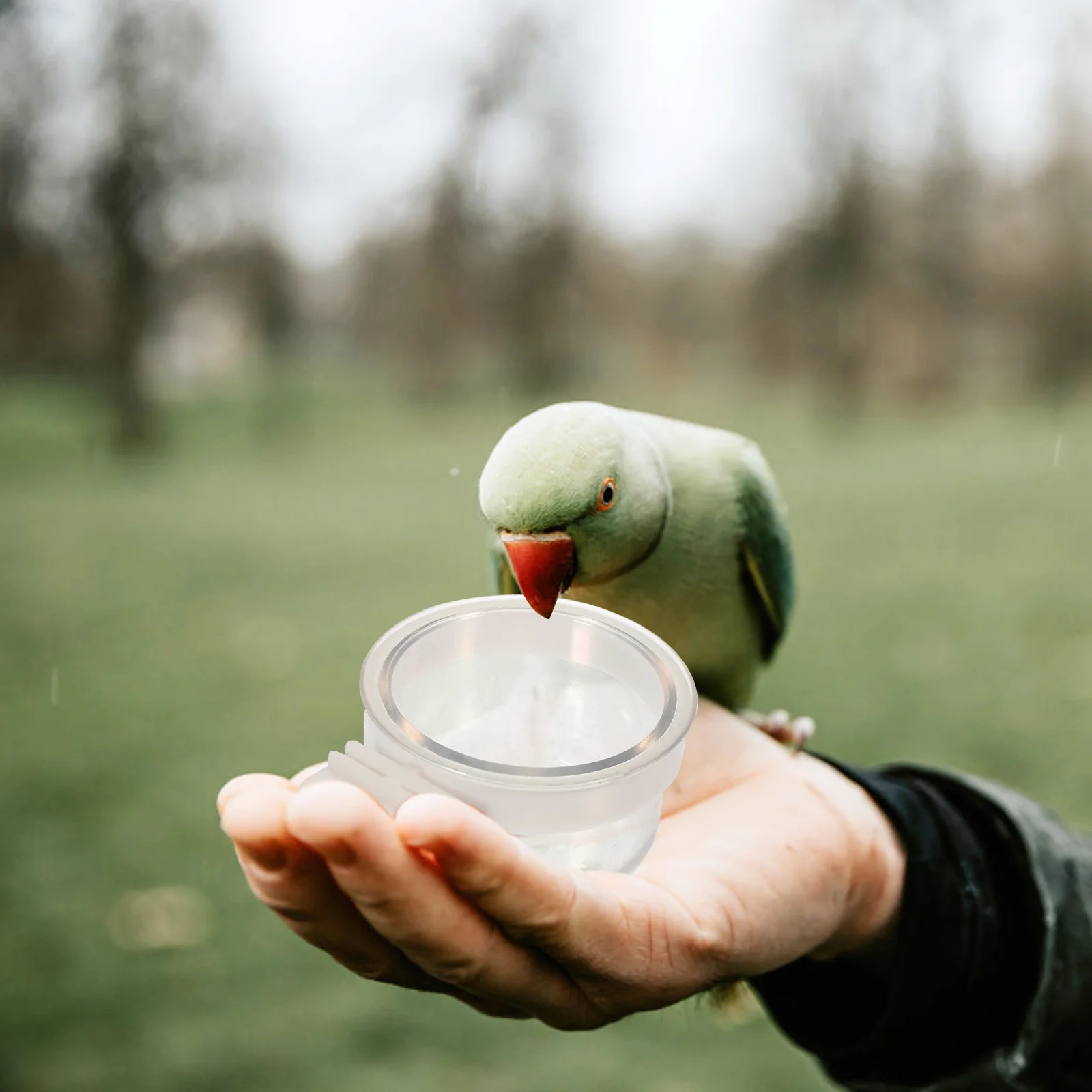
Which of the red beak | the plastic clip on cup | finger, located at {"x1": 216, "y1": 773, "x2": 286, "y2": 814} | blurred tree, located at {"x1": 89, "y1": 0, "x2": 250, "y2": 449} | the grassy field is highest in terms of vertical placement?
blurred tree, located at {"x1": 89, "y1": 0, "x2": 250, "y2": 449}

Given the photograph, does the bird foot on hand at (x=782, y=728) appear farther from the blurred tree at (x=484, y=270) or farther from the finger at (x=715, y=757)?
the blurred tree at (x=484, y=270)

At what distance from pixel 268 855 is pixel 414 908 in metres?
0.10

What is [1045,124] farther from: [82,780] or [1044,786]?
[82,780]

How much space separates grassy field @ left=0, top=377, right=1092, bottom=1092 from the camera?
173cm

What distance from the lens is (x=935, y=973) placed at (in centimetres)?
110

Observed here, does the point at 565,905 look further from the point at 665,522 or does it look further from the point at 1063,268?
the point at 1063,268

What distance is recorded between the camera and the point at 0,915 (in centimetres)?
268

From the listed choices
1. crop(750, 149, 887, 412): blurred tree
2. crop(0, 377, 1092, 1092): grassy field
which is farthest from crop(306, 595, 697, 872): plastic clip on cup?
crop(750, 149, 887, 412): blurred tree

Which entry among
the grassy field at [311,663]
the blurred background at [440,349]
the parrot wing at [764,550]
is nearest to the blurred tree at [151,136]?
the blurred background at [440,349]

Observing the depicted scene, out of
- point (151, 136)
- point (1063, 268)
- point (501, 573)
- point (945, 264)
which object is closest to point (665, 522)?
point (501, 573)

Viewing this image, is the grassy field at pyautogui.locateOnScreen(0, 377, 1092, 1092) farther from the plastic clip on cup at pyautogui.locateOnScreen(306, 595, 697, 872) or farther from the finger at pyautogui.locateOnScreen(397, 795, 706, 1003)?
the finger at pyautogui.locateOnScreen(397, 795, 706, 1003)

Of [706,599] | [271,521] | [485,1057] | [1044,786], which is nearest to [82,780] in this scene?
[271,521]

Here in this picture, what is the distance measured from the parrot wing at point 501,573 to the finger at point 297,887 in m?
0.31

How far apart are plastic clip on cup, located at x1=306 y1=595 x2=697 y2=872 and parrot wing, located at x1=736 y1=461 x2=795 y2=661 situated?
323 mm
